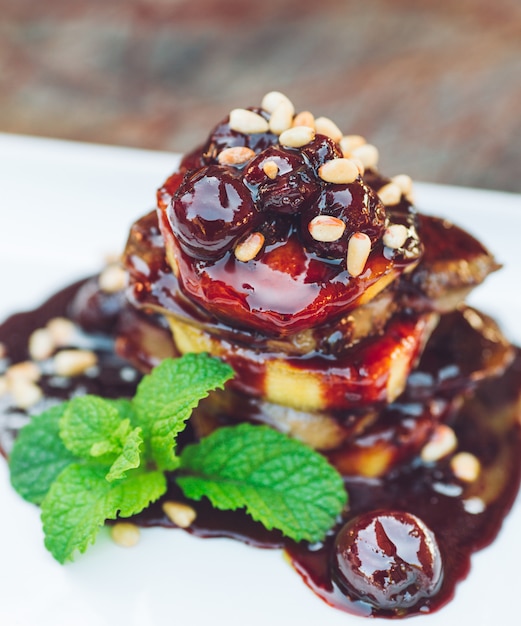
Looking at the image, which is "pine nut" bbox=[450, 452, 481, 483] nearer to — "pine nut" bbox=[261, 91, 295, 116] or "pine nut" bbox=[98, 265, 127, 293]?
"pine nut" bbox=[261, 91, 295, 116]

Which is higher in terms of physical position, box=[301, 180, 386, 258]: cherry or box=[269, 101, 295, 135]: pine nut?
box=[269, 101, 295, 135]: pine nut

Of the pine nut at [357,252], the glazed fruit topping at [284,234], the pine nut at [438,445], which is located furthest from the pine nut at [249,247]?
the pine nut at [438,445]

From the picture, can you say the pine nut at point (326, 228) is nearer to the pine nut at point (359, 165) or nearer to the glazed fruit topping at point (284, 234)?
the glazed fruit topping at point (284, 234)

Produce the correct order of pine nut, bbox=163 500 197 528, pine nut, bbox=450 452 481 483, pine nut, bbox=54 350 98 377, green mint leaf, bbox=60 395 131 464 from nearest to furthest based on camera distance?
green mint leaf, bbox=60 395 131 464 → pine nut, bbox=163 500 197 528 → pine nut, bbox=450 452 481 483 → pine nut, bbox=54 350 98 377

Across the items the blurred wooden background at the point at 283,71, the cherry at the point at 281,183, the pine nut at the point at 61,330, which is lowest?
the pine nut at the point at 61,330

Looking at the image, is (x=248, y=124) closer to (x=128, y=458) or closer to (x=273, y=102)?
(x=273, y=102)

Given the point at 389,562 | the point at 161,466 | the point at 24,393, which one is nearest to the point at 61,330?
the point at 24,393

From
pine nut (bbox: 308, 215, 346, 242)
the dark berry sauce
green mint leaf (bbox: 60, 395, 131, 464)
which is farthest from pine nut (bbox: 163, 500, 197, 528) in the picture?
→ pine nut (bbox: 308, 215, 346, 242)

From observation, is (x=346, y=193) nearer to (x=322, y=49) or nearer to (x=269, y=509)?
(x=269, y=509)
